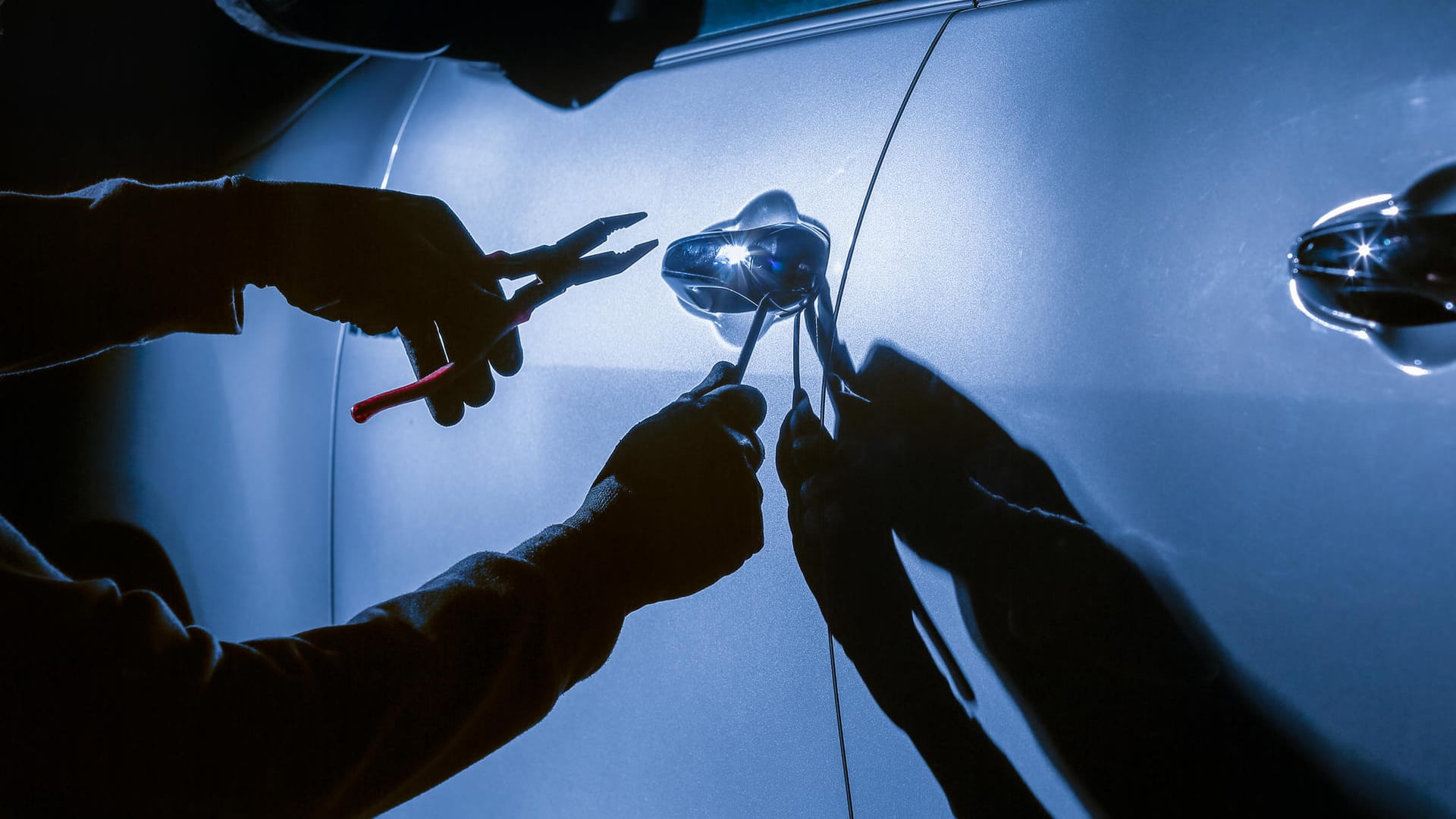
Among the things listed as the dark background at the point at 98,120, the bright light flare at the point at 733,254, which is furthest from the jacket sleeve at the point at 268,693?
the dark background at the point at 98,120

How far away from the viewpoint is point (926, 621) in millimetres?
625

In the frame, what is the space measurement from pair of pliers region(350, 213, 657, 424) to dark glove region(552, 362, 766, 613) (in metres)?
0.19

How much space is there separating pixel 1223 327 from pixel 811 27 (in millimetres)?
492

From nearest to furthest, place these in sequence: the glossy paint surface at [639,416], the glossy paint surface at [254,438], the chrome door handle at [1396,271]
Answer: the chrome door handle at [1396,271] < the glossy paint surface at [639,416] < the glossy paint surface at [254,438]

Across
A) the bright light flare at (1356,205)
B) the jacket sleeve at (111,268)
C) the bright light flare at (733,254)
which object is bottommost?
the jacket sleeve at (111,268)

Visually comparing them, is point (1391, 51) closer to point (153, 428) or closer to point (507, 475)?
point (507, 475)

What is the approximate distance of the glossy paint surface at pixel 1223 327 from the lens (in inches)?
18.0

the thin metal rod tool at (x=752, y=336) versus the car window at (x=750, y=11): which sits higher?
the car window at (x=750, y=11)

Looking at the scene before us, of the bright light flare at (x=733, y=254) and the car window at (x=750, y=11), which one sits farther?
the car window at (x=750, y=11)

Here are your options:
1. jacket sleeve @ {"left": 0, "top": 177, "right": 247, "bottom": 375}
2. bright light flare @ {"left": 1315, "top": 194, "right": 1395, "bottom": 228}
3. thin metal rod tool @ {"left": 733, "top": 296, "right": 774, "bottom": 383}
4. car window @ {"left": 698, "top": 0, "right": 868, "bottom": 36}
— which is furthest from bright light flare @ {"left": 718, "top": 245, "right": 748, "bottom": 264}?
jacket sleeve @ {"left": 0, "top": 177, "right": 247, "bottom": 375}

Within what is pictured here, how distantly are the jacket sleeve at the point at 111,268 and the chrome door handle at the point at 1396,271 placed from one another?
102 centimetres

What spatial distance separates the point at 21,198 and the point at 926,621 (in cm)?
101

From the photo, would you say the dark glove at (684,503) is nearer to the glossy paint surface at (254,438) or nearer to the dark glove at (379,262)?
the dark glove at (379,262)

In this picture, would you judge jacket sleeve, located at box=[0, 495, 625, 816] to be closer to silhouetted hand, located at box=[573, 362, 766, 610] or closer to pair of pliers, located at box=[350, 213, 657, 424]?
silhouetted hand, located at box=[573, 362, 766, 610]
